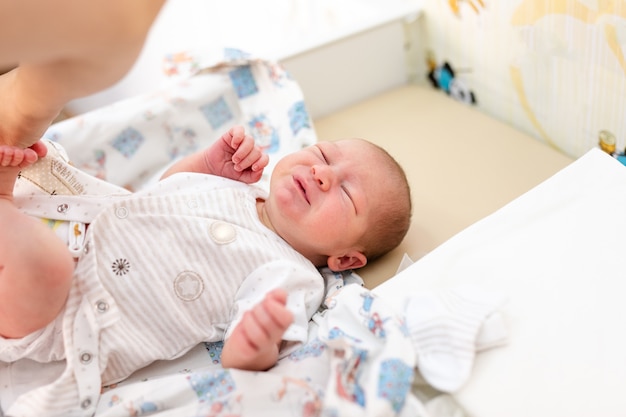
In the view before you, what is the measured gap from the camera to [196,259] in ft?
3.22

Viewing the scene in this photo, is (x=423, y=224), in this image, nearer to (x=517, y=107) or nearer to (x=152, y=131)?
(x=517, y=107)

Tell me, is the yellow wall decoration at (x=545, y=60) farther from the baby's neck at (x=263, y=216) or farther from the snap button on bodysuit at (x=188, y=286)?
the snap button on bodysuit at (x=188, y=286)

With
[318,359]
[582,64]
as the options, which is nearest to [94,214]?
[318,359]

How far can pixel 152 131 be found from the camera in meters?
1.40

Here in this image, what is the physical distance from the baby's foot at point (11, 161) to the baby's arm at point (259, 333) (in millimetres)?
354

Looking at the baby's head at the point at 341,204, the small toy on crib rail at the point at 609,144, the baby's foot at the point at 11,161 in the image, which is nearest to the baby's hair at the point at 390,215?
the baby's head at the point at 341,204

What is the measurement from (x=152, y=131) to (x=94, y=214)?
0.45 meters

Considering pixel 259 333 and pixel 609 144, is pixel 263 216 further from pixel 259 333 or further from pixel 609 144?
pixel 609 144

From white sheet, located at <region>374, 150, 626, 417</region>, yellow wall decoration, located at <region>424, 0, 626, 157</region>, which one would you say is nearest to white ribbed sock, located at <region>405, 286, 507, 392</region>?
white sheet, located at <region>374, 150, 626, 417</region>

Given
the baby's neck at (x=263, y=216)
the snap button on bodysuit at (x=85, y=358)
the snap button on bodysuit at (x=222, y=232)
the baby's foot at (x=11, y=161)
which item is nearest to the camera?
the baby's foot at (x=11, y=161)

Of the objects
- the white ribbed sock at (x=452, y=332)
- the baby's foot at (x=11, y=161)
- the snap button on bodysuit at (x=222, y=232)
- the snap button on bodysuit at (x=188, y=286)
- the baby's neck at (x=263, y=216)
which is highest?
the baby's foot at (x=11, y=161)

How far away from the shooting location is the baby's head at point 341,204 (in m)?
1.03

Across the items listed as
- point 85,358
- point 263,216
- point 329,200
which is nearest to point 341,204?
point 329,200

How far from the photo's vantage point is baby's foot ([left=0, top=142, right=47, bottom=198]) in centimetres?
77
